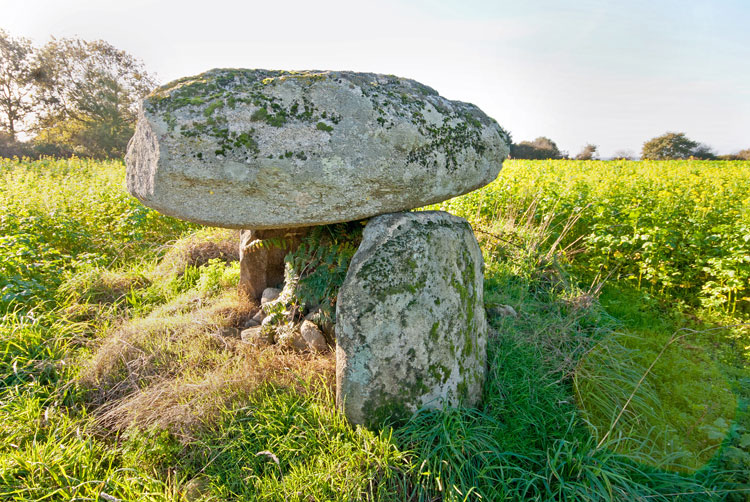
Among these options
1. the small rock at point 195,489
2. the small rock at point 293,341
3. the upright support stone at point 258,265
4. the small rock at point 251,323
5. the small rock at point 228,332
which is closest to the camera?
the small rock at point 195,489

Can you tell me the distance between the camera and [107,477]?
2066mm

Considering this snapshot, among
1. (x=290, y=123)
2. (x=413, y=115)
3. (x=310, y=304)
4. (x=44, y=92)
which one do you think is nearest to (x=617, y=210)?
(x=413, y=115)

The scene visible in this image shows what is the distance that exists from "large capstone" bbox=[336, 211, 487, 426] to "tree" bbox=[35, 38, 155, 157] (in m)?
25.0

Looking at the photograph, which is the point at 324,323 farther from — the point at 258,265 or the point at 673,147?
the point at 673,147

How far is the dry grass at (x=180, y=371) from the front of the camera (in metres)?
2.47

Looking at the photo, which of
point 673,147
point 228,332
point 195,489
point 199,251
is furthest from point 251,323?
point 673,147

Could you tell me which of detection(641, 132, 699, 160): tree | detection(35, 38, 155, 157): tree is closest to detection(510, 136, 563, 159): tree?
detection(641, 132, 699, 160): tree

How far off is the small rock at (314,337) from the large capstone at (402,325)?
2.14ft

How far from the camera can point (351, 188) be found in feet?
7.65

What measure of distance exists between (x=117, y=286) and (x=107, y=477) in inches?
110

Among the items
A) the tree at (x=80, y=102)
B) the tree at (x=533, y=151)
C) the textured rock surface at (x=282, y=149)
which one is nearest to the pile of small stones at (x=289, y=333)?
the textured rock surface at (x=282, y=149)

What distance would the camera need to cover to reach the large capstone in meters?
2.22

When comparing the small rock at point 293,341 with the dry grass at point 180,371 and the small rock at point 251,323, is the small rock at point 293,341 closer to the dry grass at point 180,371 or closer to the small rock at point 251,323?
the dry grass at point 180,371

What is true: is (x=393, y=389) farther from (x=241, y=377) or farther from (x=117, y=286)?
(x=117, y=286)
